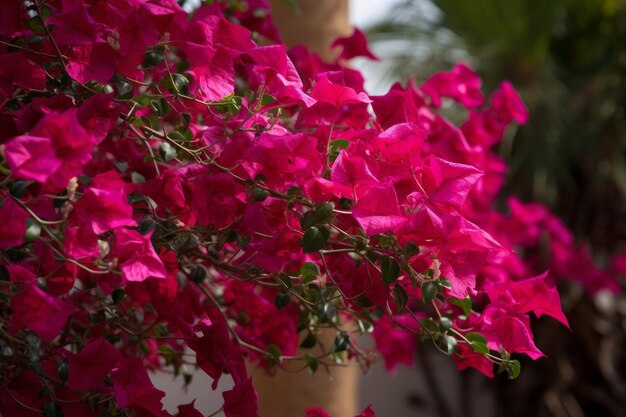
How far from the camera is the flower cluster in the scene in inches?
25.5

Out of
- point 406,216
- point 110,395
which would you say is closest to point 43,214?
point 110,395

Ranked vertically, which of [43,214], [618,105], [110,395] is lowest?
[618,105]

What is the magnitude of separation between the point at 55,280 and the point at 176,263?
0.35 feet

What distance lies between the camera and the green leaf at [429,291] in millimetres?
676

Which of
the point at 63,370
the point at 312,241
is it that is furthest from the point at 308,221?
the point at 63,370

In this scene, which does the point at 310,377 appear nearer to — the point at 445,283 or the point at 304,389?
the point at 304,389

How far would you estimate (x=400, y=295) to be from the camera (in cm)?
73

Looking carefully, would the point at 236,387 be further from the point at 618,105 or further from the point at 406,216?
the point at 618,105

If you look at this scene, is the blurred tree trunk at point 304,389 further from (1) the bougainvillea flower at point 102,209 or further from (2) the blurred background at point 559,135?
(2) the blurred background at point 559,135

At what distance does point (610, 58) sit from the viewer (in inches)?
115

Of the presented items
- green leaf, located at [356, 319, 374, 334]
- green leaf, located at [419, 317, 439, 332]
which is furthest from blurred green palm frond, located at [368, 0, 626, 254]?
green leaf, located at [419, 317, 439, 332]

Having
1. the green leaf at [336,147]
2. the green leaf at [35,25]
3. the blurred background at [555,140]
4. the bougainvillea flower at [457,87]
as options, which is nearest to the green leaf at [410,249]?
the green leaf at [336,147]

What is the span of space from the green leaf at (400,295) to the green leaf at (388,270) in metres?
0.04

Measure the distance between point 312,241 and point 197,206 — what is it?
10 centimetres
